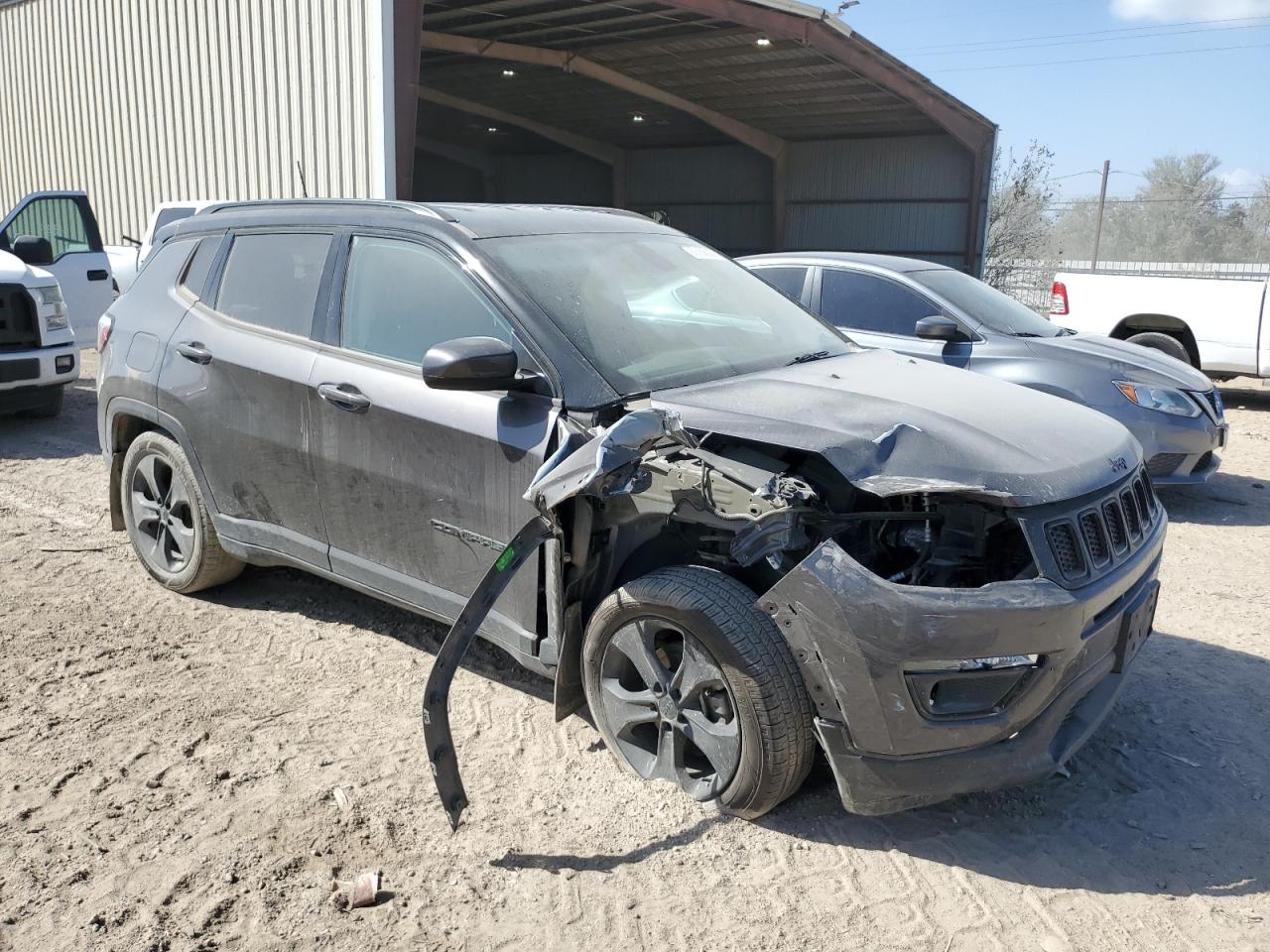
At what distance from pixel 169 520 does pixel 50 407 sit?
5.07 metres

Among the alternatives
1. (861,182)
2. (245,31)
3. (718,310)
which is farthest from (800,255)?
(861,182)

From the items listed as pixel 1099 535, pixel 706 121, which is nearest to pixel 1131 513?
pixel 1099 535

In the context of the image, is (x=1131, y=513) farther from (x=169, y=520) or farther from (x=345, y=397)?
(x=169, y=520)

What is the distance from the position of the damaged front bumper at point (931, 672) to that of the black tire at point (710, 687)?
0.10 metres

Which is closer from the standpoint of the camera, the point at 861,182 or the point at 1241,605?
the point at 1241,605

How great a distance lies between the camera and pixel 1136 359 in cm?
699

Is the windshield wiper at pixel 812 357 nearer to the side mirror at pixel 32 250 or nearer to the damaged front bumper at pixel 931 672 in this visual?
the damaged front bumper at pixel 931 672

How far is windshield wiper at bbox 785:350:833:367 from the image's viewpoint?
396cm

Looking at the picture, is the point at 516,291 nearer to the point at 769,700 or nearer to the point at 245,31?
the point at 769,700

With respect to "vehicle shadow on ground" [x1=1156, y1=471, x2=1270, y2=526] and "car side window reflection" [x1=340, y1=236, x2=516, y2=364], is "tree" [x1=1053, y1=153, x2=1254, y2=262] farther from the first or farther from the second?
"car side window reflection" [x1=340, y1=236, x2=516, y2=364]

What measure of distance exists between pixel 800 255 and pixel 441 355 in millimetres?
4914

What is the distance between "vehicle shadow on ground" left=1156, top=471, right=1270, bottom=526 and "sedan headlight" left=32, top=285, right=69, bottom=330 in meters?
8.60

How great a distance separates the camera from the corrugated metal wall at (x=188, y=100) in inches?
488

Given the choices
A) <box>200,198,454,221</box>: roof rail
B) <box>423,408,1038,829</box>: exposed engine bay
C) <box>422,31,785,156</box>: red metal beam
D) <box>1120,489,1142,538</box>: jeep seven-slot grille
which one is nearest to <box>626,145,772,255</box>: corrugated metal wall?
<box>422,31,785,156</box>: red metal beam
